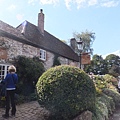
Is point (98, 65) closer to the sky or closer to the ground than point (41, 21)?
closer to the ground

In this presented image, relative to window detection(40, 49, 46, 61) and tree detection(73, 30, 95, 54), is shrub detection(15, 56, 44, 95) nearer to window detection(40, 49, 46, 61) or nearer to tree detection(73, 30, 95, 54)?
window detection(40, 49, 46, 61)

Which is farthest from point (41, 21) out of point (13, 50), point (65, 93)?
point (65, 93)

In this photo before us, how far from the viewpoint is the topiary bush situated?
5.39 meters

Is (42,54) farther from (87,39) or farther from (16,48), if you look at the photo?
(87,39)

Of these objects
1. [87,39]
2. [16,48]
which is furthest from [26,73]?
[87,39]

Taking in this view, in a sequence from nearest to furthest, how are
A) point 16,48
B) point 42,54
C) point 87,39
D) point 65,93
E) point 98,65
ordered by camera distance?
point 65,93, point 16,48, point 42,54, point 87,39, point 98,65

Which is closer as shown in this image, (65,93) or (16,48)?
(65,93)

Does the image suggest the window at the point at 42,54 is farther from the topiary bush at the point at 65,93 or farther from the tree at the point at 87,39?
the tree at the point at 87,39

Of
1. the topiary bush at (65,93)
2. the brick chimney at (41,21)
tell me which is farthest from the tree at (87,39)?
the topiary bush at (65,93)

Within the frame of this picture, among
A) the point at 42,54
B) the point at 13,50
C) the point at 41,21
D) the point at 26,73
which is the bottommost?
the point at 26,73

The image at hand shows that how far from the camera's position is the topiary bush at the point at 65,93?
5395 mm

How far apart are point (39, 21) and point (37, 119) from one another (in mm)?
13668

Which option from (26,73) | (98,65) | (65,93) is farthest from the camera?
(98,65)

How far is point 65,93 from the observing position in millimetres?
5453
